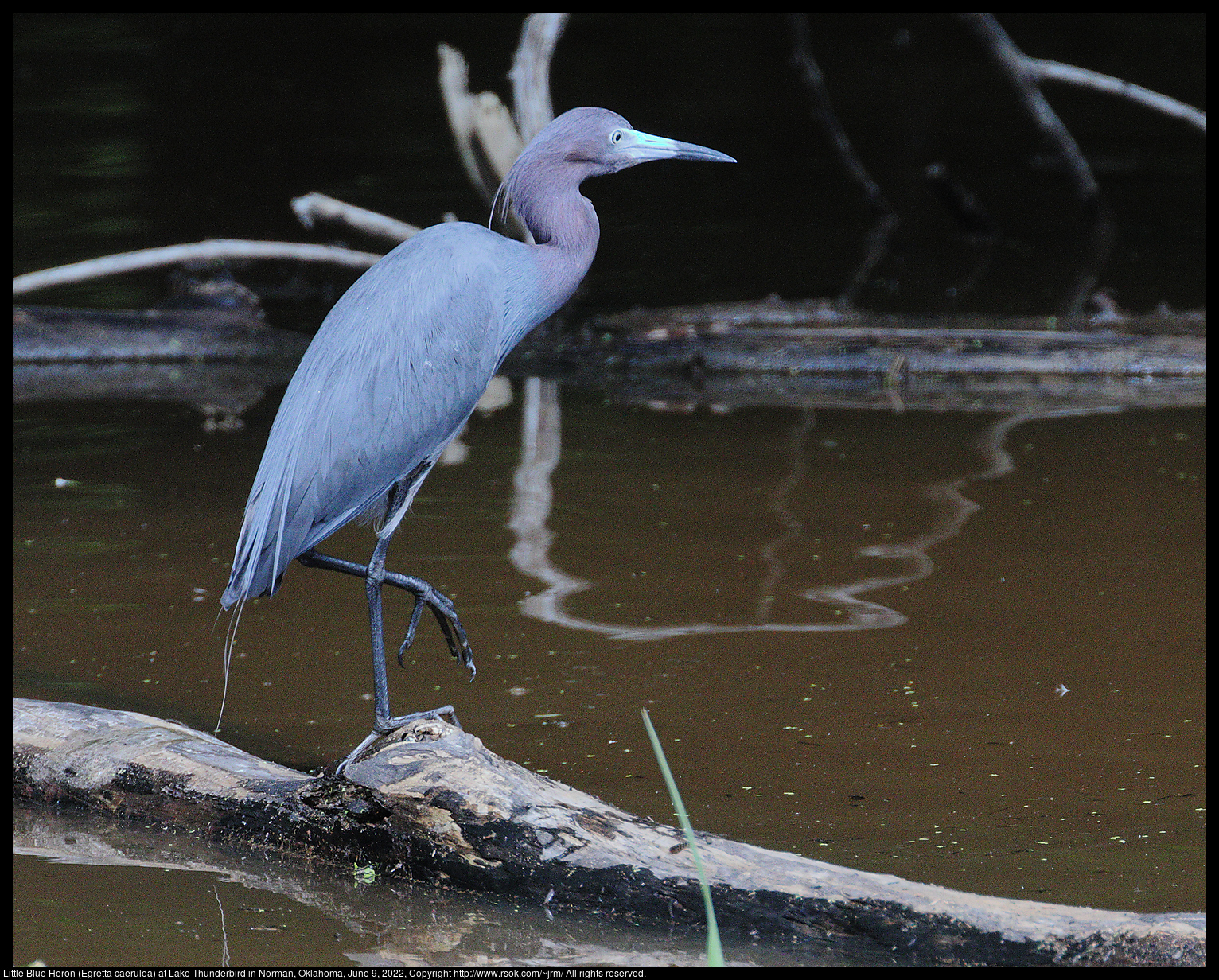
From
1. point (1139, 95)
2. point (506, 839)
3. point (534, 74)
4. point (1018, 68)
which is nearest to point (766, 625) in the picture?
point (506, 839)

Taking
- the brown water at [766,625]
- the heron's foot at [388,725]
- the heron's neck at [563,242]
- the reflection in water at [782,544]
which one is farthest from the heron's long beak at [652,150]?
the reflection in water at [782,544]

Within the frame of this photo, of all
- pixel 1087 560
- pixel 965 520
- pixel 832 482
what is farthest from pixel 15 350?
pixel 1087 560

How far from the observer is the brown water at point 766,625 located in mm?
3848

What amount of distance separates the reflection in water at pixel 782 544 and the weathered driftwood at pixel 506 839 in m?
1.62

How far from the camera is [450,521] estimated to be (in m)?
6.16

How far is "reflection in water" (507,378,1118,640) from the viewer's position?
509 centimetres

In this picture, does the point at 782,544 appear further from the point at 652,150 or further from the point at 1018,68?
the point at 1018,68

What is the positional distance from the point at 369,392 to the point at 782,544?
2.49 m

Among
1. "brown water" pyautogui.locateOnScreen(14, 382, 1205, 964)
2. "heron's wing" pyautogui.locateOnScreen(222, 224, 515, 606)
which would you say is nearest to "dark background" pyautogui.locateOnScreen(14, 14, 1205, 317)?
"brown water" pyautogui.locateOnScreen(14, 382, 1205, 964)

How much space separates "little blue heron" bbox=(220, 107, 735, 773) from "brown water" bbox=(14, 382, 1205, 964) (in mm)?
737

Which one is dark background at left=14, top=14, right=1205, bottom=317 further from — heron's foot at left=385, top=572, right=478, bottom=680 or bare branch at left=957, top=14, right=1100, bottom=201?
heron's foot at left=385, top=572, right=478, bottom=680

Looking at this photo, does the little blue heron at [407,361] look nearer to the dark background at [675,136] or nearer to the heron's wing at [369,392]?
the heron's wing at [369,392]

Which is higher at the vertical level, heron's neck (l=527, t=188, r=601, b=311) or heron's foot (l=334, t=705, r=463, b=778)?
heron's neck (l=527, t=188, r=601, b=311)

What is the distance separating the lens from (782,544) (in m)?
5.86
